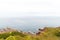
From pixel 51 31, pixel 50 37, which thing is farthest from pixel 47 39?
pixel 51 31

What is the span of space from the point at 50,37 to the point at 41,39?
112 centimetres

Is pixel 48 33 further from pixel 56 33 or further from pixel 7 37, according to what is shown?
pixel 7 37

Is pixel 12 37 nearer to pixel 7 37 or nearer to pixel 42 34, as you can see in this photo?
pixel 7 37

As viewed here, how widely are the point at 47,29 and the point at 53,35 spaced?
2.51m

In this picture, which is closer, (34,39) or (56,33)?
(34,39)

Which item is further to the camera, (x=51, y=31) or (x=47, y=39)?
(x=51, y=31)

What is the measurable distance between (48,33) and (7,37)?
5151mm

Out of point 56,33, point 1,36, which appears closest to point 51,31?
point 56,33

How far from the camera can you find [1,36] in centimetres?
3625

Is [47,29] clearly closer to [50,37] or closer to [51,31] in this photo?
[51,31]

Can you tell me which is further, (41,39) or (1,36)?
(1,36)

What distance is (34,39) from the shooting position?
33312 mm

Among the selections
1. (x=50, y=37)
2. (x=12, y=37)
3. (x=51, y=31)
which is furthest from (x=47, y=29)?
(x=12, y=37)

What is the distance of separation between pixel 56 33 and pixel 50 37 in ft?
6.85
